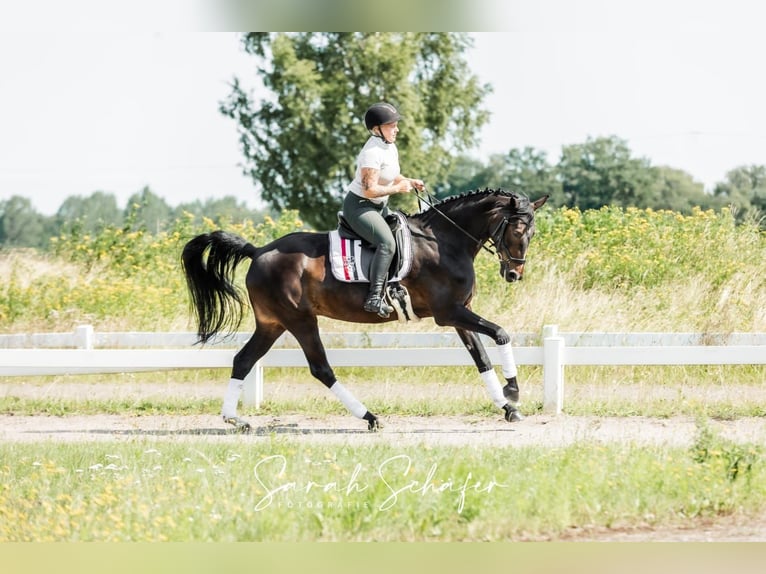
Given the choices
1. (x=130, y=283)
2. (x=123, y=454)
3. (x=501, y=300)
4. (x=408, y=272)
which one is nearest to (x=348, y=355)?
(x=408, y=272)

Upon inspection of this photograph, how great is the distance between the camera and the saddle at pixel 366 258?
346 inches

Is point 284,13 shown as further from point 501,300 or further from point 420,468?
point 501,300

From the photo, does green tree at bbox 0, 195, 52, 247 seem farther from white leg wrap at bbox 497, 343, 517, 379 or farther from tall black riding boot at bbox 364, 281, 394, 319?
white leg wrap at bbox 497, 343, 517, 379

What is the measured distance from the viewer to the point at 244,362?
9195mm

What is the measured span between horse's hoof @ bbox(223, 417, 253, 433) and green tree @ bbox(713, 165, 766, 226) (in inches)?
996

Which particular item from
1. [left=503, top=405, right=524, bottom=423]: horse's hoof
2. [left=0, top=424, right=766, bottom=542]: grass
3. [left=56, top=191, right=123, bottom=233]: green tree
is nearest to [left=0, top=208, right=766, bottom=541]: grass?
[left=0, top=424, right=766, bottom=542]: grass

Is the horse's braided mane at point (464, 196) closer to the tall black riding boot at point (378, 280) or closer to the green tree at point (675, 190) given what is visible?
the tall black riding boot at point (378, 280)

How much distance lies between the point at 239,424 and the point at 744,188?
95.7 ft

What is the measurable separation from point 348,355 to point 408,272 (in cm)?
134

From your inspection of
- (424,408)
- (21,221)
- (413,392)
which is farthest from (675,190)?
(424,408)

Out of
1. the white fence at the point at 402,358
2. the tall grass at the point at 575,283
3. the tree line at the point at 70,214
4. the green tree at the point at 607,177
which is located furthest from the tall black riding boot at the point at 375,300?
the green tree at the point at 607,177

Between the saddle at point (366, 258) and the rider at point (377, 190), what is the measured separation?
0.11m

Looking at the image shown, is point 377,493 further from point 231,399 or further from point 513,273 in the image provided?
point 231,399

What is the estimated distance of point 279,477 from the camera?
6.11m
